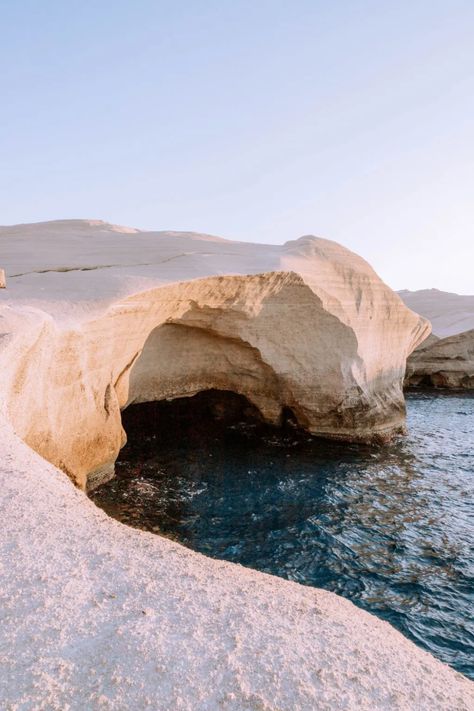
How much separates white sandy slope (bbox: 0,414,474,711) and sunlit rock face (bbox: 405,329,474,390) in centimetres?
2145

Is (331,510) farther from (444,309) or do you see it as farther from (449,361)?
(444,309)

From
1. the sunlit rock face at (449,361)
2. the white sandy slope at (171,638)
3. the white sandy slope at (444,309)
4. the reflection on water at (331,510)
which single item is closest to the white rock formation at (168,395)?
the white sandy slope at (171,638)

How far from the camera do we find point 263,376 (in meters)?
13.4

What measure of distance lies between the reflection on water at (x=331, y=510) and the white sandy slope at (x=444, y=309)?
11668 millimetres

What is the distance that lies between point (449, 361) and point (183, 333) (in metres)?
15.1

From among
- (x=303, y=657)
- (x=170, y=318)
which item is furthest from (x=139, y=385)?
(x=303, y=657)

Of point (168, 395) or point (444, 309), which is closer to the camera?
point (168, 395)

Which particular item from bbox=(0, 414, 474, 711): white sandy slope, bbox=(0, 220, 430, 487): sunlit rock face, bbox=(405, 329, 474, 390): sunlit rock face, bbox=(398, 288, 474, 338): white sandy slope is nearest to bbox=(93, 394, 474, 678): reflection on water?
bbox=(0, 220, 430, 487): sunlit rock face

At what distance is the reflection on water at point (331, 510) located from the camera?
6.59 metres

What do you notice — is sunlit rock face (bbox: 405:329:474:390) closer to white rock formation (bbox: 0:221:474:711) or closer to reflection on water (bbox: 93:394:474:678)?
white rock formation (bbox: 0:221:474:711)

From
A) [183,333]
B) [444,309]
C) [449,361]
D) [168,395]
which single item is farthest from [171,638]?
[444,309]

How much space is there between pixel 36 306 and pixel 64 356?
849 millimetres

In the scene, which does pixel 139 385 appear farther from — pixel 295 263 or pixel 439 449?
pixel 439 449

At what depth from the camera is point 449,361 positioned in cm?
2353
